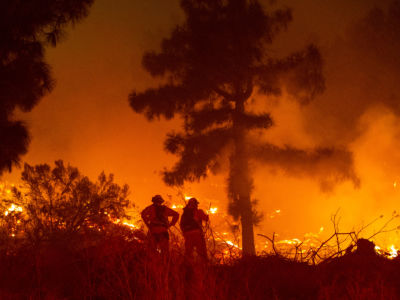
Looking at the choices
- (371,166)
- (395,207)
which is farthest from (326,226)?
(371,166)

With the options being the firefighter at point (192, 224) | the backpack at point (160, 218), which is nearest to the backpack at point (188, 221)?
the firefighter at point (192, 224)

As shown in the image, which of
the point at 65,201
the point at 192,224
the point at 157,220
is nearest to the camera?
the point at 157,220

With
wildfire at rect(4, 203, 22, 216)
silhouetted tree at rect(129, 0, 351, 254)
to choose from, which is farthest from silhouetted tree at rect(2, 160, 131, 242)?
silhouetted tree at rect(129, 0, 351, 254)

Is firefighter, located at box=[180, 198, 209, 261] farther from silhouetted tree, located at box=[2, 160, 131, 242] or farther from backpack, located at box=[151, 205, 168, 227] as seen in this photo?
silhouetted tree, located at box=[2, 160, 131, 242]

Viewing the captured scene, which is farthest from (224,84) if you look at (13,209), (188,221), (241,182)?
(13,209)

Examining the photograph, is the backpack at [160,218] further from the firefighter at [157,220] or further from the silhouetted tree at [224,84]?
the silhouetted tree at [224,84]

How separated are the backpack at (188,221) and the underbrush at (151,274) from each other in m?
1.90

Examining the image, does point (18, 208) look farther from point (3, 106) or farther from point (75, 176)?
point (3, 106)

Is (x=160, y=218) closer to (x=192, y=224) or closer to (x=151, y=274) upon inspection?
(x=192, y=224)

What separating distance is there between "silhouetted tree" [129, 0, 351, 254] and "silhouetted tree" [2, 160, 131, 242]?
2.41 metres

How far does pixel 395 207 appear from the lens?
3081 centimetres

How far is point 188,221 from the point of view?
7.81 meters

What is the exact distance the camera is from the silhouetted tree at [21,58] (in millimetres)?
9039

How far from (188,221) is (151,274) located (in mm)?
3085
